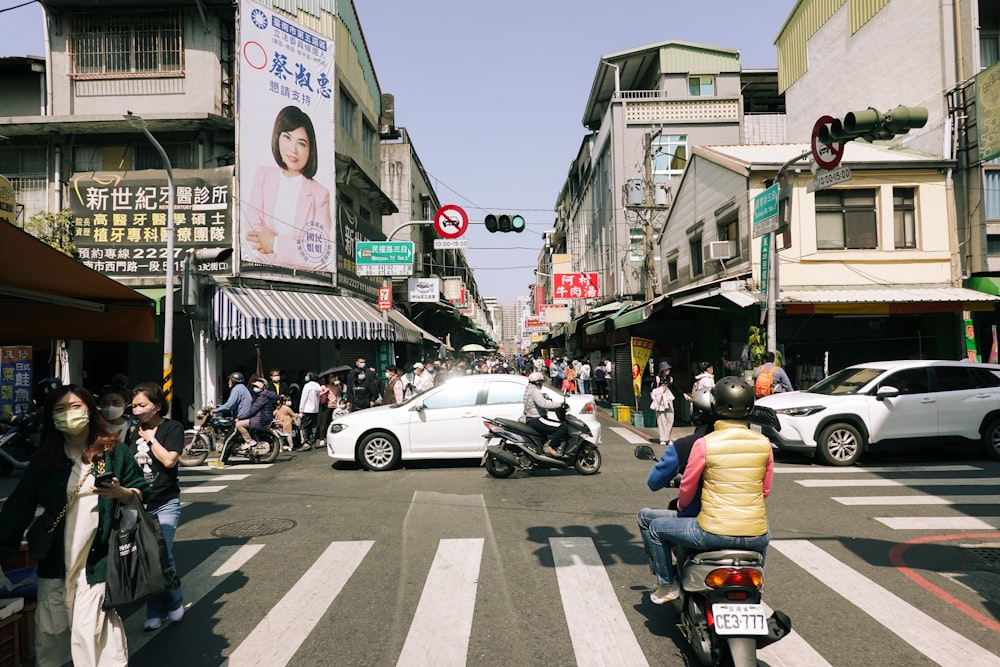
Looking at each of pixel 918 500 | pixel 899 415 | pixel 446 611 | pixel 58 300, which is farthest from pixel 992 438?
pixel 58 300

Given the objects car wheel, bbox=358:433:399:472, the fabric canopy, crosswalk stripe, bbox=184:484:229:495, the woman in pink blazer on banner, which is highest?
the woman in pink blazer on banner

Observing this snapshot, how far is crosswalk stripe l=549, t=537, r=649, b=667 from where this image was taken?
3.93 meters

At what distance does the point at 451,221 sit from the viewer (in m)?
18.5

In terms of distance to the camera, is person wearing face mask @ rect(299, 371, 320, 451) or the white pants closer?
the white pants

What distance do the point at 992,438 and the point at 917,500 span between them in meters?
4.01

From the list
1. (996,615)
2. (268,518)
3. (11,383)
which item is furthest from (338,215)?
(996,615)

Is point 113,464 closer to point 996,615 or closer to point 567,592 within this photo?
point 567,592

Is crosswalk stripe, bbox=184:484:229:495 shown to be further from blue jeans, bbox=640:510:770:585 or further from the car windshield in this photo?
the car windshield

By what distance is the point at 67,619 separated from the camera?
3426mm

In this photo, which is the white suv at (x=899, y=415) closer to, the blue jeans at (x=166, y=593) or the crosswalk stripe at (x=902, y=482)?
the crosswalk stripe at (x=902, y=482)

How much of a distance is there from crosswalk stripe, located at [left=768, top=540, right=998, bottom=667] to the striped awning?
1458 centimetres

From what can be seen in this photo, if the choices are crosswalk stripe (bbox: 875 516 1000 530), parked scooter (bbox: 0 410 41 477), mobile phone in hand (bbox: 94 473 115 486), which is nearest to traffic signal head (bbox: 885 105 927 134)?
crosswalk stripe (bbox: 875 516 1000 530)

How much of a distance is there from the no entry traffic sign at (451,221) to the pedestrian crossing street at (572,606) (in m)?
13.0

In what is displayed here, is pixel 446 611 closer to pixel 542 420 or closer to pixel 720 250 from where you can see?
pixel 542 420
